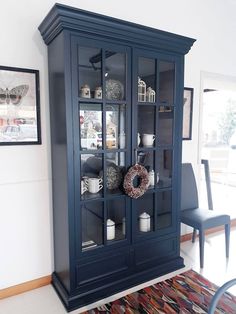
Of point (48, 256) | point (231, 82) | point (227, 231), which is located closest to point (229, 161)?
point (231, 82)

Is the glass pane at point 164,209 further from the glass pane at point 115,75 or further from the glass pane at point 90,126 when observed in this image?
the glass pane at point 115,75

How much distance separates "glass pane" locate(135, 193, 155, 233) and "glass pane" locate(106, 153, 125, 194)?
0.26 m

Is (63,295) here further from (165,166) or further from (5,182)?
(165,166)

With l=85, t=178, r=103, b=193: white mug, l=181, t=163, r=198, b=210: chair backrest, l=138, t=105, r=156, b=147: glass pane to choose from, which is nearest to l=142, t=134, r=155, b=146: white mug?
l=138, t=105, r=156, b=147: glass pane

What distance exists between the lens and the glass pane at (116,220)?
2.07 metres

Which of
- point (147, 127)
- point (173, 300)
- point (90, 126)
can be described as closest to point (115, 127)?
point (90, 126)

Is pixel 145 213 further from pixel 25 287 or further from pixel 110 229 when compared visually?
pixel 25 287

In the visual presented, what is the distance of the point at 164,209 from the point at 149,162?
1.61ft

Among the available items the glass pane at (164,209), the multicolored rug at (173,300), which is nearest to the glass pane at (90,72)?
the glass pane at (164,209)

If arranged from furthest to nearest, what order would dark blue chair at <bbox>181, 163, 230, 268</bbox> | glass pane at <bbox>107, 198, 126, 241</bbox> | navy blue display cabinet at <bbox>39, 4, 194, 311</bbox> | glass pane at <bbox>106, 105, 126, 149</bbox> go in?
dark blue chair at <bbox>181, 163, 230, 268</bbox> < glass pane at <bbox>107, 198, 126, 241</bbox> < glass pane at <bbox>106, 105, 126, 149</bbox> < navy blue display cabinet at <bbox>39, 4, 194, 311</bbox>

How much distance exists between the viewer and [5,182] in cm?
193

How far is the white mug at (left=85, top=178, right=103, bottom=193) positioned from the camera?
6.48 ft

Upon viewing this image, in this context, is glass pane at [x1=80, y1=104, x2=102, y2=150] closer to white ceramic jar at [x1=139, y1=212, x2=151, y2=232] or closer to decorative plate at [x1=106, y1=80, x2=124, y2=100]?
decorative plate at [x1=106, y1=80, x2=124, y2=100]

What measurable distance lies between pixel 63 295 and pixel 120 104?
157 centimetres
